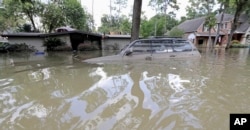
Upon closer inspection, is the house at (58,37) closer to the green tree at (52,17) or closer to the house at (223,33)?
the green tree at (52,17)

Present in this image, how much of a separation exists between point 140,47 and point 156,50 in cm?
71

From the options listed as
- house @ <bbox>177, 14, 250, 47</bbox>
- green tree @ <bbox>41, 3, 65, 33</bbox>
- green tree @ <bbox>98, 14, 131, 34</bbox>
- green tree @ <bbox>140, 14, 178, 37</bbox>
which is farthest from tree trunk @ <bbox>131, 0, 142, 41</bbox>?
green tree @ <bbox>98, 14, 131, 34</bbox>

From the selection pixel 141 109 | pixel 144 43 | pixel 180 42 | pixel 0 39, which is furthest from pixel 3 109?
pixel 0 39

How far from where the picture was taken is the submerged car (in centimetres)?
888

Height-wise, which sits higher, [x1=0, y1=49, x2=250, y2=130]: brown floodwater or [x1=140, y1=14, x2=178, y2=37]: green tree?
[x1=140, y1=14, x2=178, y2=37]: green tree

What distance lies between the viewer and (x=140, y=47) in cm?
902

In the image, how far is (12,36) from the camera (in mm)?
22375

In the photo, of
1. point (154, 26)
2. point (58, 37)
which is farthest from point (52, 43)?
point (154, 26)

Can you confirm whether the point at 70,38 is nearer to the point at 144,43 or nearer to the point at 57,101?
the point at 144,43

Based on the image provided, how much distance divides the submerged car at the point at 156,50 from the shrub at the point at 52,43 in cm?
1496

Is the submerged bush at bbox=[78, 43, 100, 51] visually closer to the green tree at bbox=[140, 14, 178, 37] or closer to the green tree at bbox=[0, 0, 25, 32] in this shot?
the green tree at bbox=[0, 0, 25, 32]

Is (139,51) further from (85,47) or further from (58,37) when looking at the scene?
(58,37)

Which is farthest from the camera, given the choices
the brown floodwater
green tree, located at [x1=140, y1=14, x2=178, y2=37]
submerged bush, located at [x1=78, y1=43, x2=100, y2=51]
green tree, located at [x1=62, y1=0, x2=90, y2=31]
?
green tree, located at [x1=140, y1=14, x2=178, y2=37]

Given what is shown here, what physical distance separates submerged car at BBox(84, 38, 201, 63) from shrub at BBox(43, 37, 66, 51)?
15.0 m
